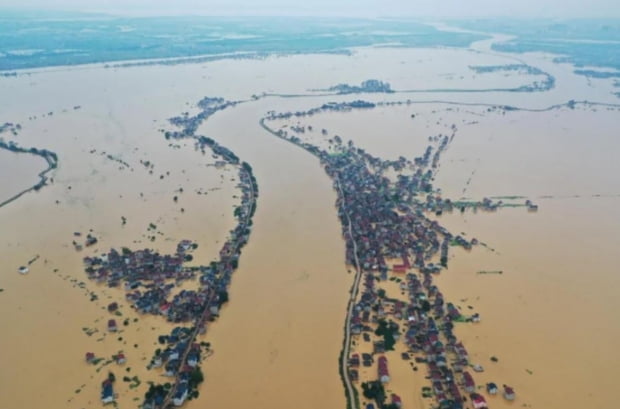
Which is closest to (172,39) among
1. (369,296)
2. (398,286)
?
(398,286)

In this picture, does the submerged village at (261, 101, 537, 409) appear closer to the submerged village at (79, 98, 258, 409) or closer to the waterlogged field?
the submerged village at (79, 98, 258, 409)

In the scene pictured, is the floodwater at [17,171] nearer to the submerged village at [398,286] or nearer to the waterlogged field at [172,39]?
the submerged village at [398,286]

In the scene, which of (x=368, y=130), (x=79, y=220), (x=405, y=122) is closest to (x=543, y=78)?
(x=405, y=122)

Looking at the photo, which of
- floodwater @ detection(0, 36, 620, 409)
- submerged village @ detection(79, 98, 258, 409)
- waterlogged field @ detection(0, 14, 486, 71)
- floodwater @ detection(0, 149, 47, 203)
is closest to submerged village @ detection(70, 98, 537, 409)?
submerged village @ detection(79, 98, 258, 409)

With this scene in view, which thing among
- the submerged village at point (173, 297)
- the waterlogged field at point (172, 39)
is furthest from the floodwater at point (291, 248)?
the waterlogged field at point (172, 39)

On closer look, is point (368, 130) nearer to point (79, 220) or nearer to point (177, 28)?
point (79, 220)

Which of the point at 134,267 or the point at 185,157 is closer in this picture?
the point at 134,267
